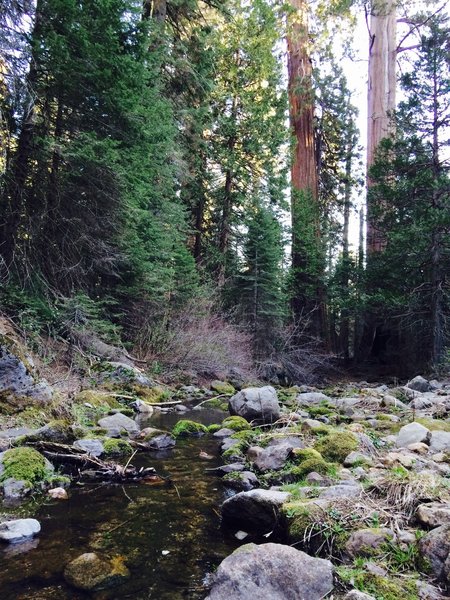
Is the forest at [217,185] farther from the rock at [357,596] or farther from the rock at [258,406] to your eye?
the rock at [357,596]

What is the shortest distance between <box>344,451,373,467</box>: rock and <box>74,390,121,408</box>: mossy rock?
11.7 ft

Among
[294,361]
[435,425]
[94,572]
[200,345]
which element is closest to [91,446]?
[94,572]

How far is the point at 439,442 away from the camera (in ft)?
13.0

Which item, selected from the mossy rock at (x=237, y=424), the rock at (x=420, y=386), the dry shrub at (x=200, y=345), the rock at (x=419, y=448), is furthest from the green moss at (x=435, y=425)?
the dry shrub at (x=200, y=345)

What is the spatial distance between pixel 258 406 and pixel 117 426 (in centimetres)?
187

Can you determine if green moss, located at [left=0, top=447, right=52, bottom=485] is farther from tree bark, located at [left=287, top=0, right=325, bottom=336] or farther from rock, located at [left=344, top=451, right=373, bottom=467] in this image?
tree bark, located at [left=287, top=0, right=325, bottom=336]

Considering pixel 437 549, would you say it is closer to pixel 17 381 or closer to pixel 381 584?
pixel 381 584

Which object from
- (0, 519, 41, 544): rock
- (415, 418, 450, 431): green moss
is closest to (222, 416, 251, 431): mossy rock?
(415, 418, 450, 431): green moss

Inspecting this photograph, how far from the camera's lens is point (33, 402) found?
16.6 ft

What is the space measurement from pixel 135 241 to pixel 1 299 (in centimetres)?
289

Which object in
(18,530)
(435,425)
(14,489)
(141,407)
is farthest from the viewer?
(141,407)

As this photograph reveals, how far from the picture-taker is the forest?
761 centimetres

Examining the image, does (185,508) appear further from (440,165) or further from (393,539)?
(440,165)

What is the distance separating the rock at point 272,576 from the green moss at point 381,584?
3.5 inches
